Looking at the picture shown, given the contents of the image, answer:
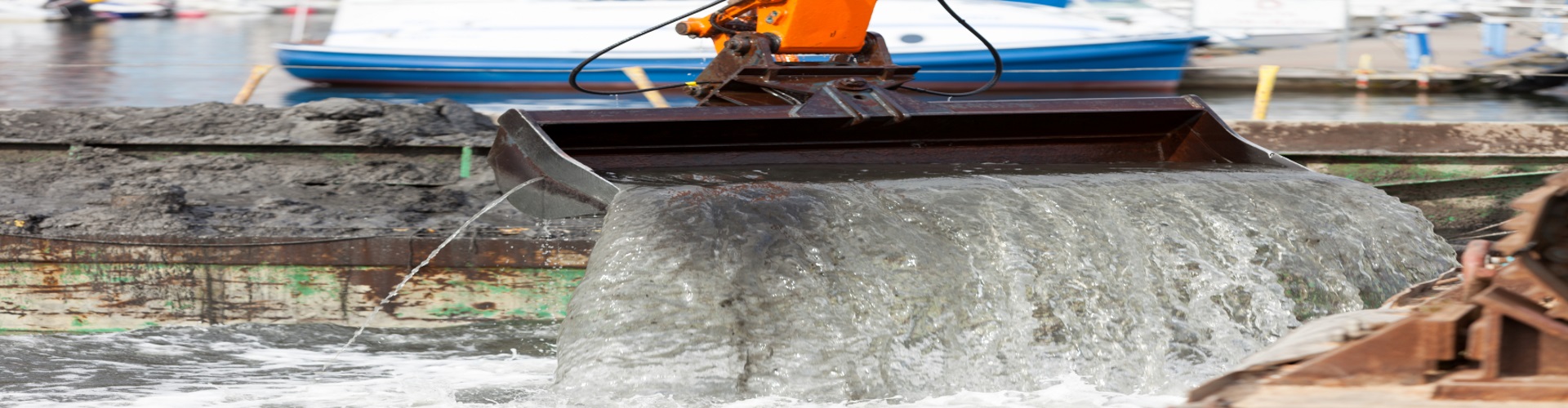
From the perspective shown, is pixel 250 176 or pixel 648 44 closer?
pixel 250 176

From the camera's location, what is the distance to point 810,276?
3842mm

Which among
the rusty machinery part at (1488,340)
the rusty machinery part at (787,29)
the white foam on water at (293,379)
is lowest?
the white foam on water at (293,379)

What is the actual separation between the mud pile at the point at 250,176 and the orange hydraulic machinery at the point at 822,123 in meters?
0.40

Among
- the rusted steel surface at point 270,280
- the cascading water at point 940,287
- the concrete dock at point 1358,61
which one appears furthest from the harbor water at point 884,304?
the concrete dock at point 1358,61

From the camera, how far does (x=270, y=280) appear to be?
4.99m

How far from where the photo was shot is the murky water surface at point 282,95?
47.6 ft

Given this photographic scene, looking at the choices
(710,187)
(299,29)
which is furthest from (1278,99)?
(710,187)

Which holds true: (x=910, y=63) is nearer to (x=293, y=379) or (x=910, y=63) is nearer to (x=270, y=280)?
(x=270, y=280)

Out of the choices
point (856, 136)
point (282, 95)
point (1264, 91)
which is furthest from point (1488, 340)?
point (282, 95)

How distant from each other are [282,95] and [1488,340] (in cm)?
1664

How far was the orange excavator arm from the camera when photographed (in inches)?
213

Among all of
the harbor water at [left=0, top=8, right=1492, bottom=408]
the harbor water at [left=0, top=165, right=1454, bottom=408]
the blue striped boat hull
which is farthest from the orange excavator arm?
the blue striped boat hull

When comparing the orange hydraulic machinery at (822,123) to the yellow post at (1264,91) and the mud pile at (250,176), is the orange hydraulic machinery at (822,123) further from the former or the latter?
the yellow post at (1264,91)

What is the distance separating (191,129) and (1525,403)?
282 inches
